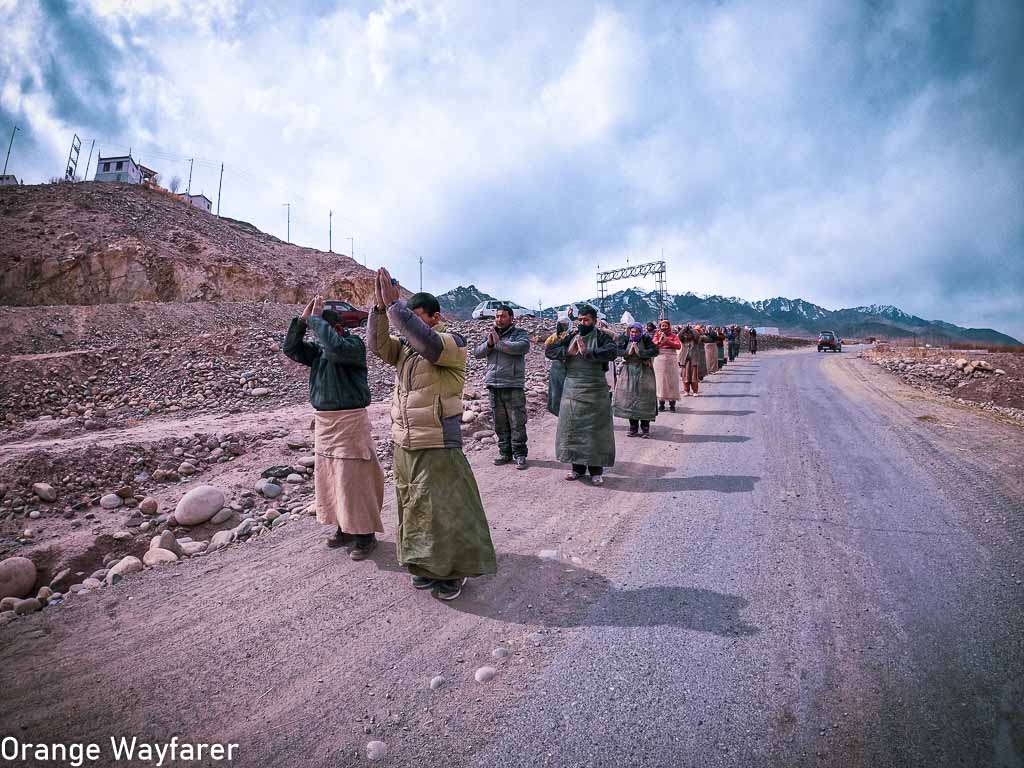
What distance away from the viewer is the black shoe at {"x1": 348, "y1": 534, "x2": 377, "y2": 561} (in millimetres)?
3523

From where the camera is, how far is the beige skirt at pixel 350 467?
11.4ft

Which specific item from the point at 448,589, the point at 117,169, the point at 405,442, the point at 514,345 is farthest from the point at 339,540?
the point at 117,169

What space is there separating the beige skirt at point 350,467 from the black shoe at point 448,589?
0.81 metres

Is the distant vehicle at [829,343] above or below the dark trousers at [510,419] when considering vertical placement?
above

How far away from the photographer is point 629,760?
71.2 inches

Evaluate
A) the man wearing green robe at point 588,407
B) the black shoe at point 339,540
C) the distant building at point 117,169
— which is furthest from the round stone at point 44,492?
the distant building at point 117,169

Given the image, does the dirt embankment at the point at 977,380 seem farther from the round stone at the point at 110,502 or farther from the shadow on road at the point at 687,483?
the round stone at the point at 110,502

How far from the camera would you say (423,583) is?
3.05m

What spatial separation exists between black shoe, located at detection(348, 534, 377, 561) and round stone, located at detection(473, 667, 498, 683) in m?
1.52

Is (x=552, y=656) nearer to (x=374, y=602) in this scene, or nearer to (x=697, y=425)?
(x=374, y=602)

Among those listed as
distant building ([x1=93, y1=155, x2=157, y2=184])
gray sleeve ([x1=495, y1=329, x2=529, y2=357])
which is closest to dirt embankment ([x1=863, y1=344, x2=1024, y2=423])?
gray sleeve ([x1=495, y1=329, x2=529, y2=357])

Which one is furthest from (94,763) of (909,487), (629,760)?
(909,487)

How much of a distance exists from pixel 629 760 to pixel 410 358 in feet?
7.35

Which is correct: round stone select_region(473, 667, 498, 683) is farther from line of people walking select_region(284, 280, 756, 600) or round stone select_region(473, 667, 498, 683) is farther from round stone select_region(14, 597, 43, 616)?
round stone select_region(14, 597, 43, 616)
